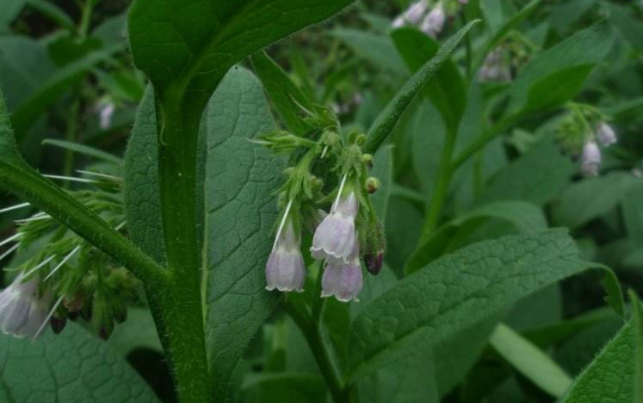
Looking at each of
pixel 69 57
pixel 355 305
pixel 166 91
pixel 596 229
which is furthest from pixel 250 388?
pixel 69 57

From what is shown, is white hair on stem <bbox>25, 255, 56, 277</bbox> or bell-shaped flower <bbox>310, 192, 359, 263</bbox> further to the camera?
white hair on stem <bbox>25, 255, 56, 277</bbox>

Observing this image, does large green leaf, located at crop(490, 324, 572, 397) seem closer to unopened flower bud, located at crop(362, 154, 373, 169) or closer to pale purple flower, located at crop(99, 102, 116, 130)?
unopened flower bud, located at crop(362, 154, 373, 169)

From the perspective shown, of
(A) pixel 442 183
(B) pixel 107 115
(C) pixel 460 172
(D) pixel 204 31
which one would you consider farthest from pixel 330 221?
(B) pixel 107 115

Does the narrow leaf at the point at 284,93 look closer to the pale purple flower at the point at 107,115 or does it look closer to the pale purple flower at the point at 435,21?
the pale purple flower at the point at 435,21

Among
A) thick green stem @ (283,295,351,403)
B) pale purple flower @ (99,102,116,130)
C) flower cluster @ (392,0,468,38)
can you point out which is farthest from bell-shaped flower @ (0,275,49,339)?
pale purple flower @ (99,102,116,130)

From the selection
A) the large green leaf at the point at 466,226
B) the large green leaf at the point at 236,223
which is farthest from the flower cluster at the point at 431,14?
the large green leaf at the point at 236,223

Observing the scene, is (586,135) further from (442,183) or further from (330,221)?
(330,221)

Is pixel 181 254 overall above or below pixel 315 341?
above
